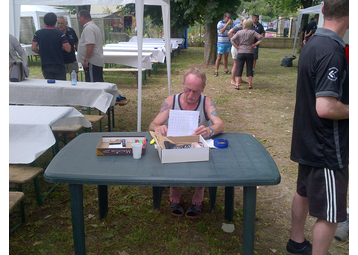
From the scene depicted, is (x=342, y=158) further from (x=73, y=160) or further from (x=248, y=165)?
(x=73, y=160)

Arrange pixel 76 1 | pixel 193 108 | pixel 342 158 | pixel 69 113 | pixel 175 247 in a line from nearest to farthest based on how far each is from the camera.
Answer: pixel 342 158, pixel 175 247, pixel 193 108, pixel 69 113, pixel 76 1

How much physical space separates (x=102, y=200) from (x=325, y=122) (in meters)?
1.92

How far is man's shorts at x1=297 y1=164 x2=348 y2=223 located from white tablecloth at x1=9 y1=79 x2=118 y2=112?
9.89ft

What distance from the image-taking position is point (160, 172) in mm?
1742

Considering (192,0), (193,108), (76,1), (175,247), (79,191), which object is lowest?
(175,247)

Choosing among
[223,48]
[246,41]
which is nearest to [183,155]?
[246,41]

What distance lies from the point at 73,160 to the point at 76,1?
533 centimetres

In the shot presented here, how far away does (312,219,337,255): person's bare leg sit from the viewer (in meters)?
1.81

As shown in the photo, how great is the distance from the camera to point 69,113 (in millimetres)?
3230

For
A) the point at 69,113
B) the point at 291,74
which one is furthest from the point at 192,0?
the point at 69,113

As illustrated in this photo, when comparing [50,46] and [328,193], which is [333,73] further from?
[50,46]

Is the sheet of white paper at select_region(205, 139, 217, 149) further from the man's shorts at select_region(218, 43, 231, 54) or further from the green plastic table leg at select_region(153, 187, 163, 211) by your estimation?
the man's shorts at select_region(218, 43, 231, 54)

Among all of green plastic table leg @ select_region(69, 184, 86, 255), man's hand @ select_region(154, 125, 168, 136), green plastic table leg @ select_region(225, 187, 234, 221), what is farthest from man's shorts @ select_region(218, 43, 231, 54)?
green plastic table leg @ select_region(69, 184, 86, 255)

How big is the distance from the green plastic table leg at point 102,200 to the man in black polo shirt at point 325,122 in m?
1.60
